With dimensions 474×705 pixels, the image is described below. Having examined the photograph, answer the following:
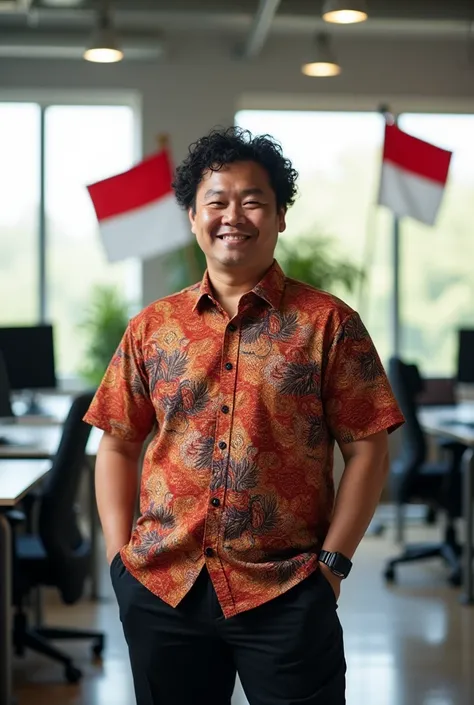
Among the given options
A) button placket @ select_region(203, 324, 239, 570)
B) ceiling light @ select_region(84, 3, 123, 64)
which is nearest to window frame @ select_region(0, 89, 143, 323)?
ceiling light @ select_region(84, 3, 123, 64)

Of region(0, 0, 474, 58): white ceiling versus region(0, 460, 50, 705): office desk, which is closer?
region(0, 460, 50, 705): office desk

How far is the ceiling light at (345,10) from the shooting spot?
17.3 ft

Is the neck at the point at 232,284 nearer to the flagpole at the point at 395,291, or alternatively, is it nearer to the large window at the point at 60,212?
the large window at the point at 60,212

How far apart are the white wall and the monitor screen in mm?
1682

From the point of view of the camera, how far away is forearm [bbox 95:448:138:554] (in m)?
1.99

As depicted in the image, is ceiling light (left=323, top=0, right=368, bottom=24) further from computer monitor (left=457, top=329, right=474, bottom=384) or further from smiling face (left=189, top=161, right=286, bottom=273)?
smiling face (left=189, top=161, right=286, bottom=273)

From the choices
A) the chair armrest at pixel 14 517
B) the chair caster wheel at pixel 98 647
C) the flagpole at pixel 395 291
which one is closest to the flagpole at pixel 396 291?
the flagpole at pixel 395 291

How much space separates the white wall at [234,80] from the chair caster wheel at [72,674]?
401cm

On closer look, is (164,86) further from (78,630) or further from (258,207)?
(258,207)

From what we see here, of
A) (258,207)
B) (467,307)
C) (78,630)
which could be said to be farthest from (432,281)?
(258,207)

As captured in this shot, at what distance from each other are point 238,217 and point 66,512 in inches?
82.3

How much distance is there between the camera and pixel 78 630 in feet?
13.6

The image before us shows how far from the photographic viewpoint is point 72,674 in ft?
12.7

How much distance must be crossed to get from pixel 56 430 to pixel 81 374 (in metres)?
2.33
